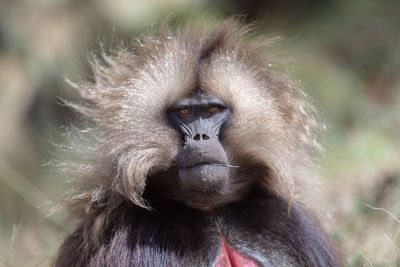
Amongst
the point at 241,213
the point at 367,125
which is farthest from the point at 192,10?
the point at 241,213

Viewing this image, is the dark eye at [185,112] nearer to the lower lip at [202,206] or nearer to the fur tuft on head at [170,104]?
the fur tuft on head at [170,104]

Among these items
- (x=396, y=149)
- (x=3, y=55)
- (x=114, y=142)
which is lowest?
(x=396, y=149)

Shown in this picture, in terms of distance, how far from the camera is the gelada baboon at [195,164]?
355 centimetres

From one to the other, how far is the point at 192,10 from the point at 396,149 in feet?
11.2

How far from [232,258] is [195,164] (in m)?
0.59

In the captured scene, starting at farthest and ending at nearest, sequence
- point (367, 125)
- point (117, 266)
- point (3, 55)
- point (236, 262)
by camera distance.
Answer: point (3, 55), point (367, 125), point (236, 262), point (117, 266)

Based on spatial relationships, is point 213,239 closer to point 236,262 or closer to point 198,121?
point 236,262

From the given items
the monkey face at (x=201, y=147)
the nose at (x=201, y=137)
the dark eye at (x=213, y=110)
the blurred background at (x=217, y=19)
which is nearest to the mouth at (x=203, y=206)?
the monkey face at (x=201, y=147)

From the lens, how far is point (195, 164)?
11.4 ft

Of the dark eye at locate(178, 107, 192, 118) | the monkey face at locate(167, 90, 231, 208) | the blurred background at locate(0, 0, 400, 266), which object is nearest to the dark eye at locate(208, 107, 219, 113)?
the monkey face at locate(167, 90, 231, 208)

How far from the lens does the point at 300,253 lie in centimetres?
382

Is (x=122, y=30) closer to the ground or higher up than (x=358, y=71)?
higher up

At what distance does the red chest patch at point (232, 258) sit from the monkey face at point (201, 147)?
0.25 meters

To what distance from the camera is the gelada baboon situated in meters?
3.55
